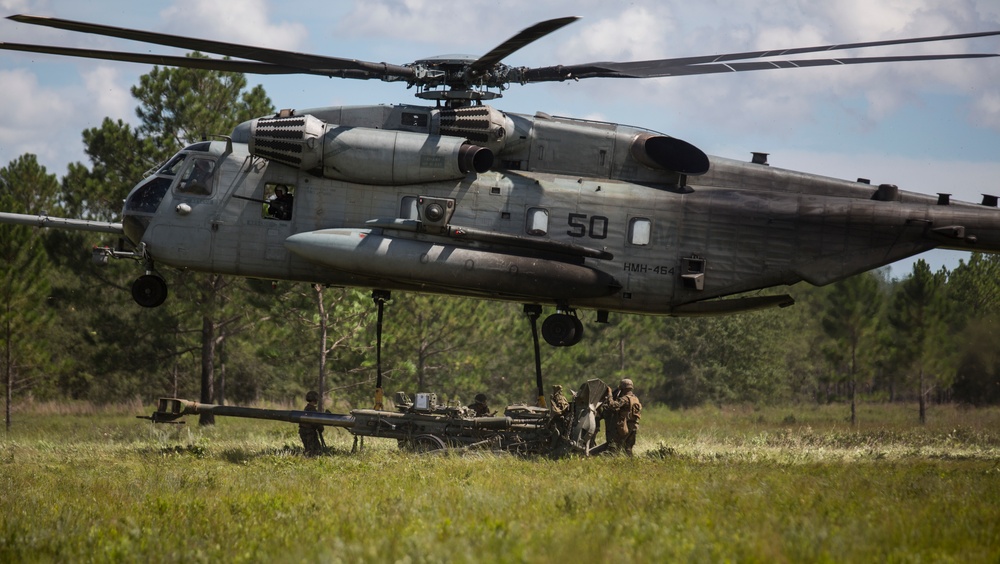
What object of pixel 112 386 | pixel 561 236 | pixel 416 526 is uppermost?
pixel 561 236

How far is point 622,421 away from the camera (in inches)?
652

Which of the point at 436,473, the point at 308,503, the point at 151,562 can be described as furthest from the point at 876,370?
the point at 151,562

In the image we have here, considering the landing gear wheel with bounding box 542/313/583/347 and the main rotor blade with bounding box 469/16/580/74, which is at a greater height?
the main rotor blade with bounding box 469/16/580/74

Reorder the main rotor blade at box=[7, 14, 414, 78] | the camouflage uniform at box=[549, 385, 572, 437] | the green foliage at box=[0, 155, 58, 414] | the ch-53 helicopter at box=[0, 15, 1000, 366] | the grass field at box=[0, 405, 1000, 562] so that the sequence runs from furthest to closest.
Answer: the green foliage at box=[0, 155, 58, 414], the camouflage uniform at box=[549, 385, 572, 437], the ch-53 helicopter at box=[0, 15, 1000, 366], the main rotor blade at box=[7, 14, 414, 78], the grass field at box=[0, 405, 1000, 562]

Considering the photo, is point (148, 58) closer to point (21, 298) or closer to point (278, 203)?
point (278, 203)

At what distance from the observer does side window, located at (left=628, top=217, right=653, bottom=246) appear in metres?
15.7

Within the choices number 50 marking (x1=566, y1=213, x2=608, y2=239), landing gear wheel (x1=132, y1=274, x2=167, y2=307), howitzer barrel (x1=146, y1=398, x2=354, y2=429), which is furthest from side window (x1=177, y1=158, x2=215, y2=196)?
number 50 marking (x1=566, y1=213, x2=608, y2=239)

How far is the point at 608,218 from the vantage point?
51.5ft

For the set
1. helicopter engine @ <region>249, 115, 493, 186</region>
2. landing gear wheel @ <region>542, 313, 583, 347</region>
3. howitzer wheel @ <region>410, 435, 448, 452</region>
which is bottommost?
howitzer wheel @ <region>410, 435, 448, 452</region>

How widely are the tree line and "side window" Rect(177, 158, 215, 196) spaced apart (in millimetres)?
9746

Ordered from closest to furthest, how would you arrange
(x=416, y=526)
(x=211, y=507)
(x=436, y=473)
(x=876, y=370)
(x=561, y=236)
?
(x=416, y=526), (x=211, y=507), (x=436, y=473), (x=561, y=236), (x=876, y=370)

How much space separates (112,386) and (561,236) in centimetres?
3660

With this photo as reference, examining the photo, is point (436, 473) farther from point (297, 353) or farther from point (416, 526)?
point (297, 353)

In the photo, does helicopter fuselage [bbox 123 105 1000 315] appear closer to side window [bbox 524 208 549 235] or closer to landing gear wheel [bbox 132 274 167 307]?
side window [bbox 524 208 549 235]
